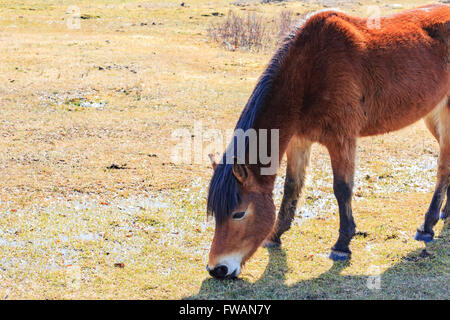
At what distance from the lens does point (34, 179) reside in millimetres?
6715

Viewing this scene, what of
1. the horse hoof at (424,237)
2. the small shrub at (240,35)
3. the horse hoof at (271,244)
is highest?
the small shrub at (240,35)

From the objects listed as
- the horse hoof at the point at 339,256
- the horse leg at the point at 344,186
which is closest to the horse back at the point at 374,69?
the horse leg at the point at 344,186

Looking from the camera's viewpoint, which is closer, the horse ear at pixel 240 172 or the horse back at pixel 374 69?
the horse ear at pixel 240 172

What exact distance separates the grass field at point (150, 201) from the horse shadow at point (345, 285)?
0.06 ft

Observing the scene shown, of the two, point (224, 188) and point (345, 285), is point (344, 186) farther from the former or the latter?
point (224, 188)

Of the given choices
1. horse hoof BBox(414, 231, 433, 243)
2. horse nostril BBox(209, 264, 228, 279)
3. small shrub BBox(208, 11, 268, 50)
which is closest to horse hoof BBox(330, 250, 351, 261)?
horse hoof BBox(414, 231, 433, 243)

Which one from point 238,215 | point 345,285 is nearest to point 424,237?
point 345,285

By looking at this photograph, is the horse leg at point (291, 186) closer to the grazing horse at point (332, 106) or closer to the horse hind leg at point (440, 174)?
the grazing horse at point (332, 106)

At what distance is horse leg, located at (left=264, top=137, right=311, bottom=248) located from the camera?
17.4 feet

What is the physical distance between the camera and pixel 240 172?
159 inches

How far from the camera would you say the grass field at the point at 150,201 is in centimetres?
452

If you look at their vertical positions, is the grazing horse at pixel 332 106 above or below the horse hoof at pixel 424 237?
above

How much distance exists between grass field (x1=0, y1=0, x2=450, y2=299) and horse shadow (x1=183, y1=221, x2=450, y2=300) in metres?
0.02
